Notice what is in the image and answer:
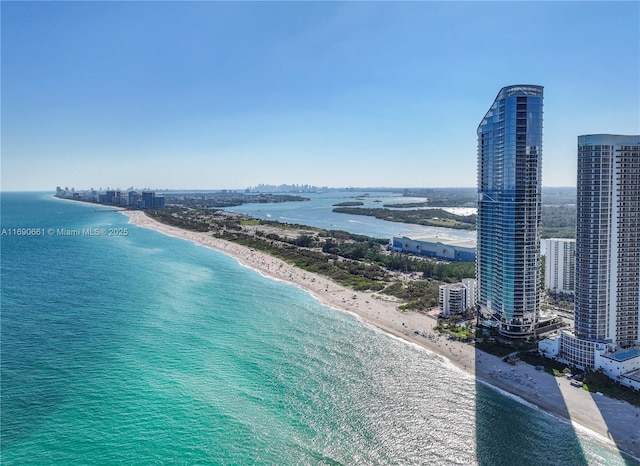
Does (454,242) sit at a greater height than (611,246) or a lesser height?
lesser

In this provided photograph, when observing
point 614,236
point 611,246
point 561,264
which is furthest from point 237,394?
point 561,264

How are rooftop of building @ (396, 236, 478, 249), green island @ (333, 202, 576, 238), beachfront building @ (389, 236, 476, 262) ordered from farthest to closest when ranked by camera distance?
1. green island @ (333, 202, 576, 238)
2. rooftop of building @ (396, 236, 478, 249)
3. beachfront building @ (389, 236, 476, 262)

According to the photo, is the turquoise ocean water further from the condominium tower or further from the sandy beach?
the condominium tower

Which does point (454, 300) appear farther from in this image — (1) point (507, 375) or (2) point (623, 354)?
(2) point (623, 354)

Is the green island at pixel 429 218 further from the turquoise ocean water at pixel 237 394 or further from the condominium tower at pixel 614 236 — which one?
the turquoise ocean water at pixel 237 394

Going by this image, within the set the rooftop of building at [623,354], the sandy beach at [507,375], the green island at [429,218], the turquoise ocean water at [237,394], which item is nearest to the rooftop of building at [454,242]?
the sandy beach at [507,375]

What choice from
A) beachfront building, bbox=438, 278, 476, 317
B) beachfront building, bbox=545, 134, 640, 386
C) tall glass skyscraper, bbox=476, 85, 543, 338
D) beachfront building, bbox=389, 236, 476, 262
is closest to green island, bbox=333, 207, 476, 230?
beachfront building, bbox=389, 236, 476, 262
